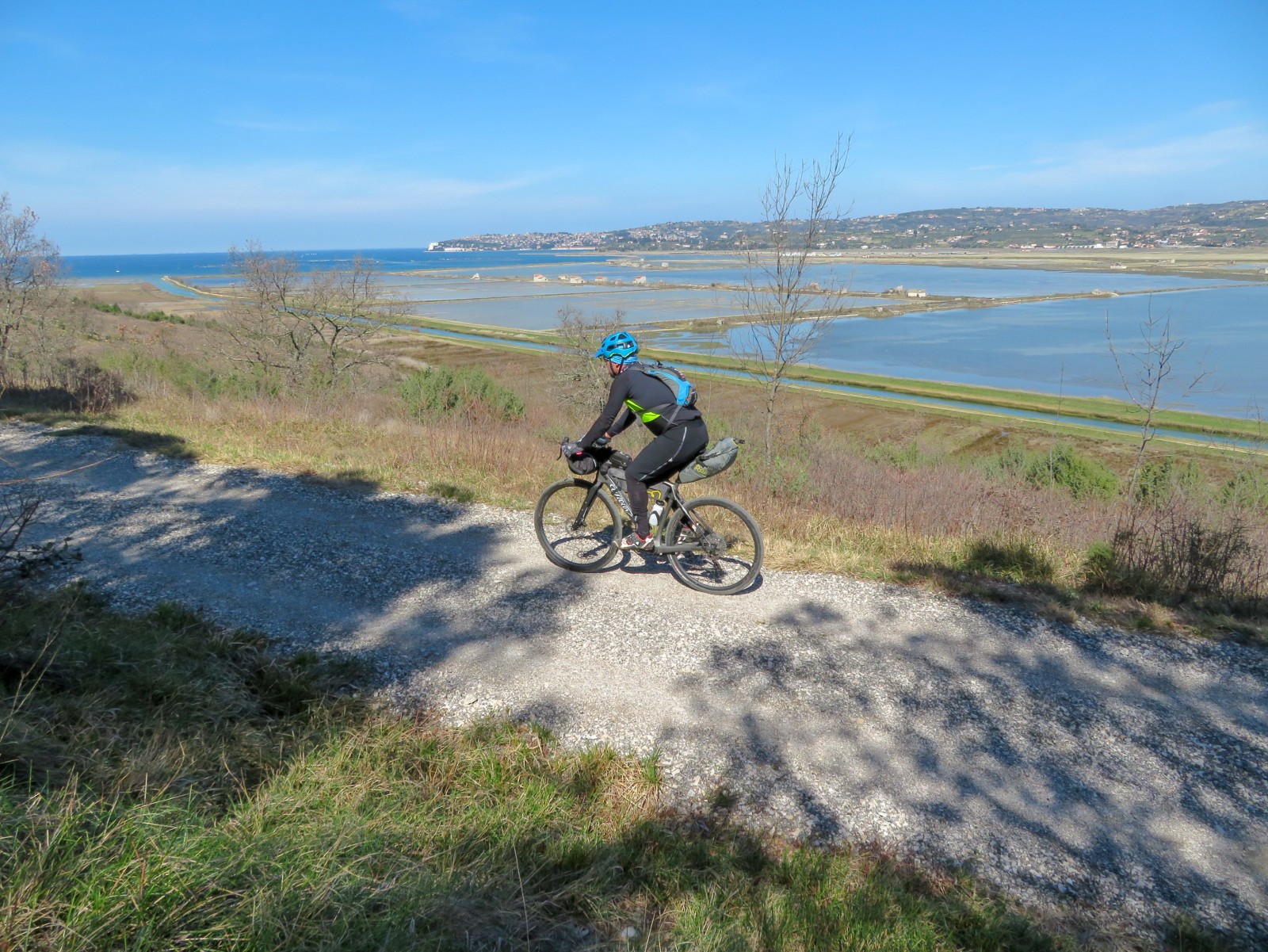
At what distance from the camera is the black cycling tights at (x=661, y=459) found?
6914mm

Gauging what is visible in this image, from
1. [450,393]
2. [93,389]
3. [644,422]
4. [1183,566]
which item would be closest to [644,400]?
[644,422]

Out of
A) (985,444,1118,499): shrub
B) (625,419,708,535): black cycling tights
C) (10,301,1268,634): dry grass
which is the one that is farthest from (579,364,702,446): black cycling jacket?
(985,444,1118,499): shrub

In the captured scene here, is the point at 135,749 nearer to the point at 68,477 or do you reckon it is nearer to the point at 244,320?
the point at 68,477

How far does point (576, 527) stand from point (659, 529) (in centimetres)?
109

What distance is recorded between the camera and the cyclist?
6758 millimetres

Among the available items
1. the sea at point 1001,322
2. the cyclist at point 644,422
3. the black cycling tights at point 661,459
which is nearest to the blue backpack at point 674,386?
the cyclist at point 644,422

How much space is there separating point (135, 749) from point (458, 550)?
4.28 meters

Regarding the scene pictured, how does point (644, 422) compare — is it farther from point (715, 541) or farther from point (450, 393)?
point (450, 393)

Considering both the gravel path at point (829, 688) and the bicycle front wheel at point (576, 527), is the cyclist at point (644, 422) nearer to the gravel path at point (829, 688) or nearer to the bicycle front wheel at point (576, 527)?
the bicycle front wheel at point (576, 527)

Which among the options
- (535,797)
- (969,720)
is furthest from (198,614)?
(969,720)

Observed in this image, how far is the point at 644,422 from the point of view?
6805 millimetres

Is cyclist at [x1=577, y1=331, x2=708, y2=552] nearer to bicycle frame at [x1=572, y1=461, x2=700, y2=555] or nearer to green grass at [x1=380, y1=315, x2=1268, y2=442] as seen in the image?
bicycle frame at [x1=572, y1=461, x2=700, y2=555]

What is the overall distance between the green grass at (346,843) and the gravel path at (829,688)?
15.8 inches

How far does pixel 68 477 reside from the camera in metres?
10.5
